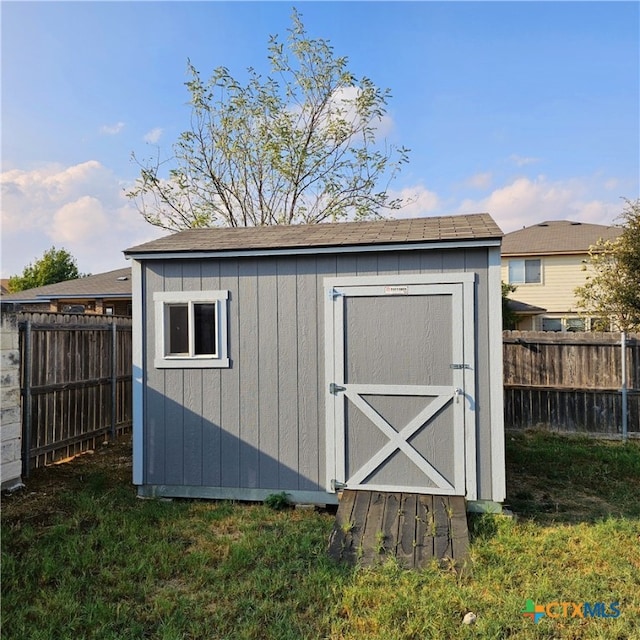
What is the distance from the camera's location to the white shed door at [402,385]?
4.15 meters

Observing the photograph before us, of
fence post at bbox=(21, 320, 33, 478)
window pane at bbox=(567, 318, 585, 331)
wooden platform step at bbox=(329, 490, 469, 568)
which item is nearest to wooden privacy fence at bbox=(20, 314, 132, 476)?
fence post at bbox=(21, 320, 33, 478)

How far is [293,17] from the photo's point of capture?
1170cm

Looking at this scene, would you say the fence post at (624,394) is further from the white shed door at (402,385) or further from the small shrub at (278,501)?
the small shrub at (278,501)

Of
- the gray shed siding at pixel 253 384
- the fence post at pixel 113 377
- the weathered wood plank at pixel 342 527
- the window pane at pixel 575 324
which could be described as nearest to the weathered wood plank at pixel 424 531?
the weathered wood plank at pixel 342 527

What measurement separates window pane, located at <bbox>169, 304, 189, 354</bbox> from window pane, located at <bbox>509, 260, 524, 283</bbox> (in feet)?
50.6

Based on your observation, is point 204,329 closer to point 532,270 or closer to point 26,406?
point 26,406

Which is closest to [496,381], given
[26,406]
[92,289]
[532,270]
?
[26,406]

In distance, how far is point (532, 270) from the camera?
17094 mm

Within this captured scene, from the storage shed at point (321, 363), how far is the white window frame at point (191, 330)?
0.5 inches

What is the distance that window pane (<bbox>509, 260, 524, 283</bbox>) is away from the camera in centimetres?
1716

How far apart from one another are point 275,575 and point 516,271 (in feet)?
54.5

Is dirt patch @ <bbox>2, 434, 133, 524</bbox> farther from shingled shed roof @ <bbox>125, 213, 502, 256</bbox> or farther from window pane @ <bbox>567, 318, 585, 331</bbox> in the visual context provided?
window pane @ <bbox>567, 318, 585, 331</bbox>

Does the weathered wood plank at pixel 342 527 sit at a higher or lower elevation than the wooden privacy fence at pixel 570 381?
lower

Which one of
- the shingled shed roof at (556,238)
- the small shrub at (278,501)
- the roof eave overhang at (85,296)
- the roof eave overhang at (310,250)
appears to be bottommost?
the small shrub at (278,501)
